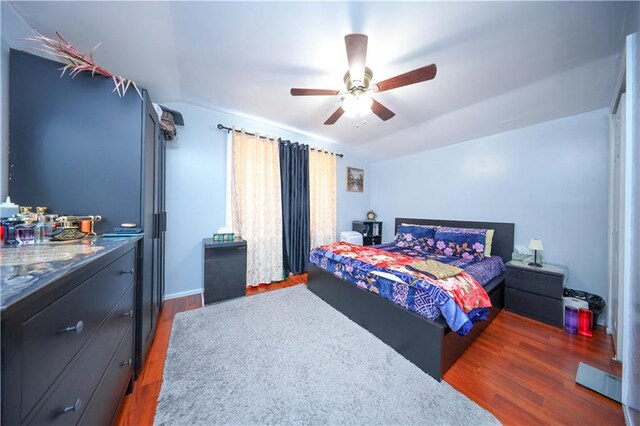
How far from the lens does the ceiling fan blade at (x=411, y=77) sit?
1556 millimetres

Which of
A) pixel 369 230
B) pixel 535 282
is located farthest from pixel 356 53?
pixel 369 230

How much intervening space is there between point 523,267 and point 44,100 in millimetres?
4556

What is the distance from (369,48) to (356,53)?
1.38 feet

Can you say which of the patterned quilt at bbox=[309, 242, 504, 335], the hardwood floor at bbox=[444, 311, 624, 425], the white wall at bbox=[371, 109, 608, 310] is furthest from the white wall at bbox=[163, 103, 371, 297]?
the white wall at bbox=[371, 109, 608, 310]

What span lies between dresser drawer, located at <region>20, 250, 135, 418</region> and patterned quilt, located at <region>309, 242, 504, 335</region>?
192 centimetres

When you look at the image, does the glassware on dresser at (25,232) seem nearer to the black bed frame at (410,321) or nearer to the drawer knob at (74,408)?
the drawer knob at (74,408)

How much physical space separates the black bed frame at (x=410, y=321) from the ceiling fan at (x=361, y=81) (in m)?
1.88

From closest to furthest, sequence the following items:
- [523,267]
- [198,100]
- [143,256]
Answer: [143,256] < [523,267] < [198,100]

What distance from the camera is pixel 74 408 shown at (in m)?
0.72

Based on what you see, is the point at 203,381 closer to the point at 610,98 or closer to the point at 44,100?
the point at 44,100

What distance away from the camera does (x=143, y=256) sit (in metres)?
1.55

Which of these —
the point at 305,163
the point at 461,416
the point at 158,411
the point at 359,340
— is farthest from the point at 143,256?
the point at 305,163

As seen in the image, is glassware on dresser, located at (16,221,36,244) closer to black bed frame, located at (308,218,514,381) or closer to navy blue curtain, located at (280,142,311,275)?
black bed frame, located at (308,218,514,381)

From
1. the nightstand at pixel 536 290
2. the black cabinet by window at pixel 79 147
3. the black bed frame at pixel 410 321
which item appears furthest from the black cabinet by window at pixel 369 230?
the black cabinet by window at pixel 79 147
